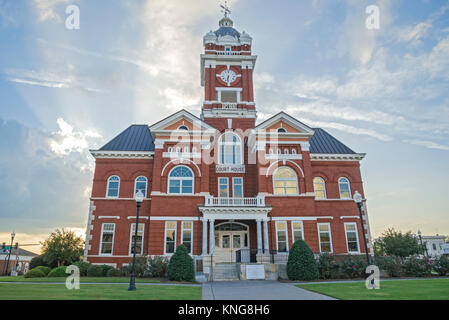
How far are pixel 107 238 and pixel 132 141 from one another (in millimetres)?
10184

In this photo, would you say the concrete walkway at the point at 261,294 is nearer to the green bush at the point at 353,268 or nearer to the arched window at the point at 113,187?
the green bush at the point at 353,268

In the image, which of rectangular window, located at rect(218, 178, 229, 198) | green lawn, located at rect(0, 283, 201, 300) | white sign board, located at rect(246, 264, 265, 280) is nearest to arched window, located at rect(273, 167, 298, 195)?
rectangular window, located at rect(218, 178, 229, 198)

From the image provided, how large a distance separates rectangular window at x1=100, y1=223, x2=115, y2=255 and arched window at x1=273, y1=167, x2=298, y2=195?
50.8ft

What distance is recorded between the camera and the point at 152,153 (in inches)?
1144

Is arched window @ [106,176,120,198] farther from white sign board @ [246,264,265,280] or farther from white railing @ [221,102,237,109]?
white sign board @ [246,264,265,280]

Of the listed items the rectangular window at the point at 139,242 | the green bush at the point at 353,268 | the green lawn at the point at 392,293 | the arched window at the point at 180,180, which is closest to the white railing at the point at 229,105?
the arched window at the point at 180,180

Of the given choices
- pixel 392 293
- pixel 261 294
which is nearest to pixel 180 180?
pixel 261 294

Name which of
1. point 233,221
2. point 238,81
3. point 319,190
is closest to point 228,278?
point 233,221

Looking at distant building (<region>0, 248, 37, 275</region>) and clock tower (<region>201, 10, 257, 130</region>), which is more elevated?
clock tower (<region>201, 10, 257, 130</region>)

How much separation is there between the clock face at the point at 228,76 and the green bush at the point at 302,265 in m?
20.7

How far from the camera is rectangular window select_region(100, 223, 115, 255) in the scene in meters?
26.7

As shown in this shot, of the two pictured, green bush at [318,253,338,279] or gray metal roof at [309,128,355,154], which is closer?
green bush at [318,253,338,279]

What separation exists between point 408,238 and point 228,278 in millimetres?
25716

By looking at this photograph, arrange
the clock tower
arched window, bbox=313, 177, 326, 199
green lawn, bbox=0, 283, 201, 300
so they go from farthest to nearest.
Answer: the clock tower < arched window, bbox=313, 177, 326, 199 < green lawn, bbox=0, 283, 201, 300
